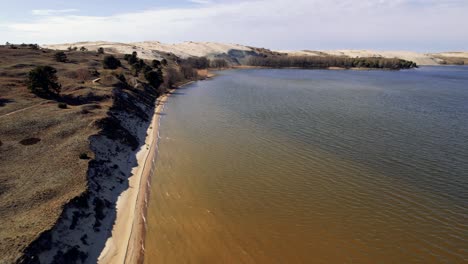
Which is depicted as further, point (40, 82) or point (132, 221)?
point (40, 82)

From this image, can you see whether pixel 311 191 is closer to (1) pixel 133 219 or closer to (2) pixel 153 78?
(1) pixel 133 219

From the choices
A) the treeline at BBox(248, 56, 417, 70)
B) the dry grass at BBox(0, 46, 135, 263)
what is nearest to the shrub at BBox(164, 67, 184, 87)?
the dry grass at BBox(0, 46, 135, 263)

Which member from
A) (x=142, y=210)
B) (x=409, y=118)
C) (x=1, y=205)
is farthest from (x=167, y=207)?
(x=409, y=118)

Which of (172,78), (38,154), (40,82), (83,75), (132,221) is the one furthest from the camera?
(172,78)

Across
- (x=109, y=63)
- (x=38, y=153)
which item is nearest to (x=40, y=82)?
(x=38, y=153)

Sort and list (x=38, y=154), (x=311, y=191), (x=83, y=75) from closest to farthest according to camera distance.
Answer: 1. (x=311, y=191)
2. (x=38, y=154)
3. (x=83, y=75)

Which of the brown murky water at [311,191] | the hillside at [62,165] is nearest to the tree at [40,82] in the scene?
the hillside at [62,165]

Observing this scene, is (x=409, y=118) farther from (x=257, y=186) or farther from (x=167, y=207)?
(x=167, y=207)
